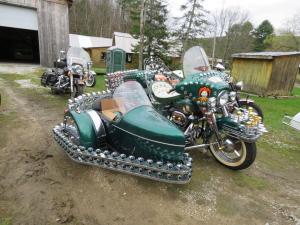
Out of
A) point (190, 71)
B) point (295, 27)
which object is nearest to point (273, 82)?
point (190, 71)

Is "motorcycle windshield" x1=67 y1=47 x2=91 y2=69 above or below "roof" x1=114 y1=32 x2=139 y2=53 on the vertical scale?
below

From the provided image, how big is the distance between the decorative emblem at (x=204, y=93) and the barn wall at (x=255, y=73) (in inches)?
351

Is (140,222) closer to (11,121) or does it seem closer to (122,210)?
(122,210)

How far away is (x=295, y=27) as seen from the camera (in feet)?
96.4

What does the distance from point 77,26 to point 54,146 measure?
31.7 meters

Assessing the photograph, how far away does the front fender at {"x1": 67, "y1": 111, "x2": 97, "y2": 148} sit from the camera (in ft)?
8.76

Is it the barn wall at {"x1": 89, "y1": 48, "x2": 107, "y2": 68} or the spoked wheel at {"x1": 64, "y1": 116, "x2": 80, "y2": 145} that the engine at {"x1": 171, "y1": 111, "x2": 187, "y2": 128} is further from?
the barn wall at {"x1": 89, "y1": 48, "x2": 107, "y2": 68}

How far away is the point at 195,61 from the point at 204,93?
106 centimetres

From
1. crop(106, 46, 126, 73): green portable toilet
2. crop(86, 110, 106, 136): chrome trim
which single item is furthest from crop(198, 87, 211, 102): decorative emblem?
crop(106, 46, 126, 73): green portable toilet

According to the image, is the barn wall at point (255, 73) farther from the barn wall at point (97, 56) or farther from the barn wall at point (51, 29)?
the barn wall at point (97, 56)

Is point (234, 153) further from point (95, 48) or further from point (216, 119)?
point (95, 48)

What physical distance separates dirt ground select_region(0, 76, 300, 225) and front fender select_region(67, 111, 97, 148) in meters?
0.41

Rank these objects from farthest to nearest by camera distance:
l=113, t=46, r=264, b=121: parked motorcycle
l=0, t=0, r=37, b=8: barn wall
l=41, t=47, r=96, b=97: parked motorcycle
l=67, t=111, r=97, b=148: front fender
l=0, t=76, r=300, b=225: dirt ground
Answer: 1. l=0, t=0, r=37, b=8: barn wall
2. l=41, t=47, r=96, b=97: parked motorcycle
3. l=113, t=46, r=264, b=121: parked motorcycle
4. l=67, t=111, r=97, b=148: front fender
5. l=0, t=76, r=300, b=225: dirt ground

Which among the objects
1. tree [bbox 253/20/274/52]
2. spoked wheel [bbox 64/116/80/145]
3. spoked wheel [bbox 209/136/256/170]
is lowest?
spoked wheel [bbox 209/136/256/170]
